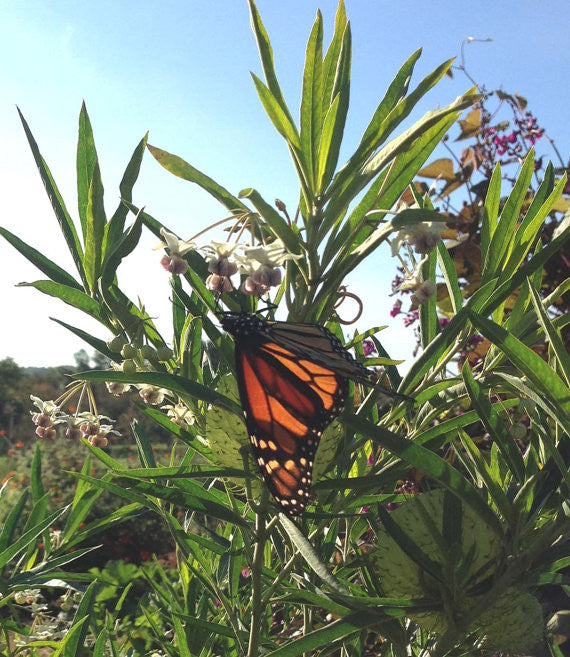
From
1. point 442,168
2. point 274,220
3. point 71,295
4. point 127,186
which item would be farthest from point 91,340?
point 442,168

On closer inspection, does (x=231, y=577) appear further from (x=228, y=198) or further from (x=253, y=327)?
(x=228, y=198)

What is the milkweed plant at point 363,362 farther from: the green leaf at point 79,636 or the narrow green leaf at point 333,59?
the green leaf at point 79,636

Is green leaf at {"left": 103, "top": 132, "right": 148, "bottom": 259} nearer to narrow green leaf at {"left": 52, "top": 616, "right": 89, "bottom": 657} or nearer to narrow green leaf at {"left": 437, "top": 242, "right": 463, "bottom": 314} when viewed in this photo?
narrow green leaf at {"left": 437, "top": 242, "right": 463, "bottom": 314}

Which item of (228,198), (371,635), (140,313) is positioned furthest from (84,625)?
(371,635)

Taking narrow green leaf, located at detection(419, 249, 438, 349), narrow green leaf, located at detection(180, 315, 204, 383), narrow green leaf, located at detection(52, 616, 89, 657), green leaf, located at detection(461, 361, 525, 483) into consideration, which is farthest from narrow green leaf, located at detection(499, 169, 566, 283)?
narrow green leaf, located at detection(52, 616, 89, 657)

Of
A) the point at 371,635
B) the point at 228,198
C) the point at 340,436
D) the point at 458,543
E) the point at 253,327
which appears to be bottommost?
the point at 371,635

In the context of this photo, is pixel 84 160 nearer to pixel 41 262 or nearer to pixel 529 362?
pixel 41 262

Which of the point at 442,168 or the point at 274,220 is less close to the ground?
the point at 442,168
